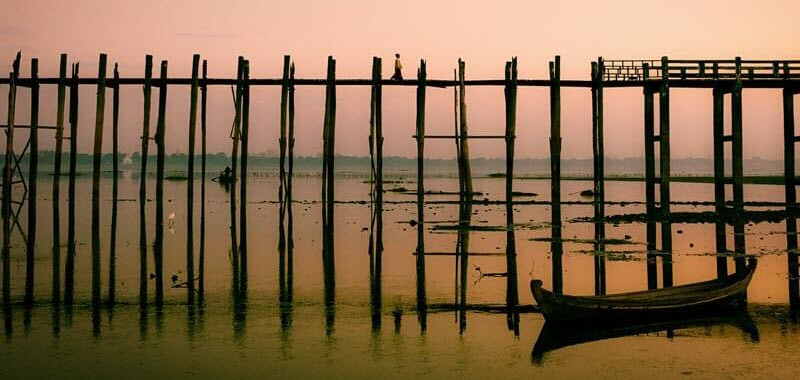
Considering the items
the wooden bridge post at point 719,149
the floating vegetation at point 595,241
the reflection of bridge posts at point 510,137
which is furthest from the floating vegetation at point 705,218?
the floating vegetation at point 595,241

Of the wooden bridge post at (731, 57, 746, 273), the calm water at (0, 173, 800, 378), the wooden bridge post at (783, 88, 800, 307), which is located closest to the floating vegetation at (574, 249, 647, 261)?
the calm water at (0, 173, 800, 378)

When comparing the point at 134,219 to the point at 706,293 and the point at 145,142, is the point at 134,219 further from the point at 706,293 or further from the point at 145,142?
the point at 706,293

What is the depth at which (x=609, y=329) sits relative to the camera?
1111cm

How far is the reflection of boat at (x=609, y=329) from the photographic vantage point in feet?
34.2

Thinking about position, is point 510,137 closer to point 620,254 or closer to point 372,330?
point 620,254

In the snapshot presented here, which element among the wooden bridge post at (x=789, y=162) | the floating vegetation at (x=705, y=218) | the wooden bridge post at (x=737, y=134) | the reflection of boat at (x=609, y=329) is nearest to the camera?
A: the reflection of boat at (x=609, y=329)

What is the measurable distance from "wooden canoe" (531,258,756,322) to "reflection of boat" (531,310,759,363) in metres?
0.11

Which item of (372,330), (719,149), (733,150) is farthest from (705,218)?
(372,330)

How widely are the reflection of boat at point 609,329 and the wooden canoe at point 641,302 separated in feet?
0.37

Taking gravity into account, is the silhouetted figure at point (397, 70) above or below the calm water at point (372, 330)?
above

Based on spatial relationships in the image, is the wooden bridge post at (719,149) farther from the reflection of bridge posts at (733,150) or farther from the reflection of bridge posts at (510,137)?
the reflection of bridge posts at (510,137)

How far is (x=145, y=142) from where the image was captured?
22.2 metres

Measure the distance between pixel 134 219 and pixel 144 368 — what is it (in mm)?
24221

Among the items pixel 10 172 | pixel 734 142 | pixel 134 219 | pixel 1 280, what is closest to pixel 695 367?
pixel 1 280
